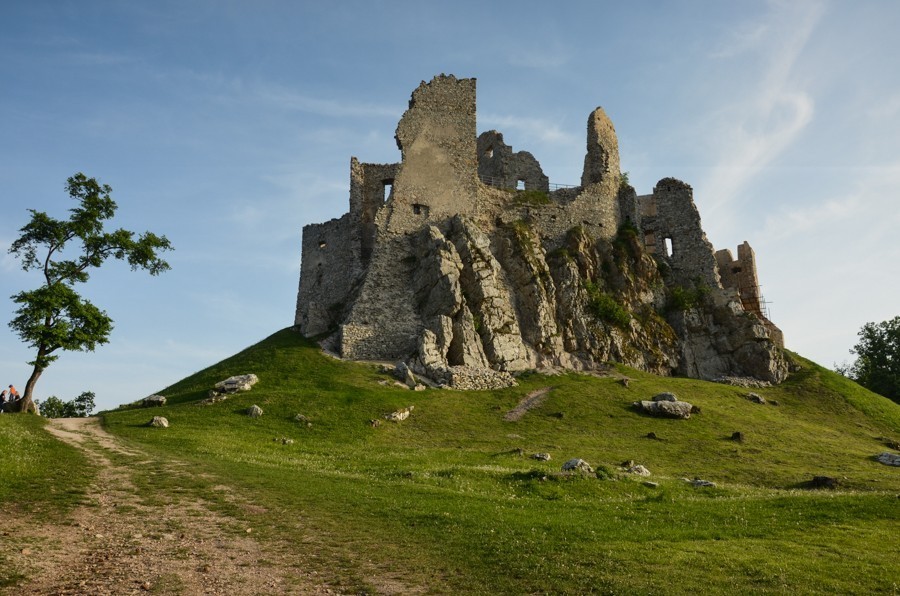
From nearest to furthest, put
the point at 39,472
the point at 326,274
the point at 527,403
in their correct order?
the point at 39,472 < the point at 527,403 < the point at 326,274

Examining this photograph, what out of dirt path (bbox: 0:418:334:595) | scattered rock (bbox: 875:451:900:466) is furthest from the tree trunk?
scattered rock (bbox: 875:451:900:466)

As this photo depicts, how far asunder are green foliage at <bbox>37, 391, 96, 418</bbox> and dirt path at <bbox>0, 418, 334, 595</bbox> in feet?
223

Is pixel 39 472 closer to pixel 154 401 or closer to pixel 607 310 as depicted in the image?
pixel 154 401

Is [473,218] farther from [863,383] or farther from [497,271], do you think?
[863,383]

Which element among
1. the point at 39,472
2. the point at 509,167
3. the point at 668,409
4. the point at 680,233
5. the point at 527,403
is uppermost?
the point at 509,167

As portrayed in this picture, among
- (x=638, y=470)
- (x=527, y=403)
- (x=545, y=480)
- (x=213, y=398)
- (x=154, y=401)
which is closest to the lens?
(x=545, y=480)

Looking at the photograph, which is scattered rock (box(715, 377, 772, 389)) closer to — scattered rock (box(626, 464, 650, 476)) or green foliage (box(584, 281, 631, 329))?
green foliage (box(584, 281, 631, 329))

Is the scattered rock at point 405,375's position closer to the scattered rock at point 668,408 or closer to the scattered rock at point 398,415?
the scattered rock at point 398,415

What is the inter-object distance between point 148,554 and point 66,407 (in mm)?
76236

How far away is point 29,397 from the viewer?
125ft

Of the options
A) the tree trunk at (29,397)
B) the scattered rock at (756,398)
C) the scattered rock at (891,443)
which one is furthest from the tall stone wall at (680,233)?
the tree trunk at (29,397)

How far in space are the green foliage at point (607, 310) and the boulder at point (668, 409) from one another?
16.4 metres

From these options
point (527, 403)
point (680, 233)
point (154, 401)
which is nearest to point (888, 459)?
point (527, 403)

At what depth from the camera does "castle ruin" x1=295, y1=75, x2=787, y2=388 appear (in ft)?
176
